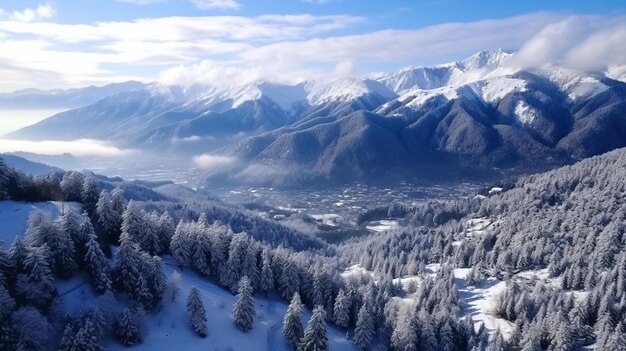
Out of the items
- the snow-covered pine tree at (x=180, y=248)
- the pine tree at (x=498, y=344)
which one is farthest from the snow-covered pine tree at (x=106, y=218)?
the pine tree at (x=498, y=344)

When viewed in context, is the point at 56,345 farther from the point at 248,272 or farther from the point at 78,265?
the point at 248,272

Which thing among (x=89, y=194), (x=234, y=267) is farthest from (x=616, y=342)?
(x=89, y=194)

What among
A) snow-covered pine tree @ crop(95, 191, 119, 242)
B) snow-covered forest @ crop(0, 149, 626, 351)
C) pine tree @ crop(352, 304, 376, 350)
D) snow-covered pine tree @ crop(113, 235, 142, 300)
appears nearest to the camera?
snow-covered forest @ crop(0, 149, 626, 351)

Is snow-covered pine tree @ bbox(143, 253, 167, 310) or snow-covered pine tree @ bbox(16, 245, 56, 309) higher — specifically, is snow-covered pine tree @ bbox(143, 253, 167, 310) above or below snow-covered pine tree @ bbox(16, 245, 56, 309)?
below

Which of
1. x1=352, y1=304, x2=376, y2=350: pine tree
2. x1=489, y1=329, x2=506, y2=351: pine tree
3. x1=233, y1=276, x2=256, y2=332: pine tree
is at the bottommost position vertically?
x1=489, y1=329, x2=506, y2=351: pine tree

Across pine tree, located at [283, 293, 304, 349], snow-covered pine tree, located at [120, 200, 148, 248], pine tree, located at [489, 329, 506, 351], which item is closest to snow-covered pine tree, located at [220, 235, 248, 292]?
pine tree, located at [283, 293, 304, 349]

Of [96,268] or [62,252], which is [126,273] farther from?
[62,252]

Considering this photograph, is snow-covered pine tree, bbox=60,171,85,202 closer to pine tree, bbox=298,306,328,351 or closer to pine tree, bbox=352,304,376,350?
pine tree, bbox=298,306,328,351

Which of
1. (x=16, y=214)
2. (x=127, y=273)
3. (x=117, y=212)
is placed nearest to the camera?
(x=127, y=273)

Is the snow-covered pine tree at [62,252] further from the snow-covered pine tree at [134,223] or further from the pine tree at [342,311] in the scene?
the pine tree at [342,311]
